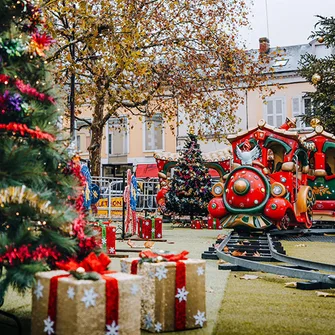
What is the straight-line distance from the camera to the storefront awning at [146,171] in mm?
33719

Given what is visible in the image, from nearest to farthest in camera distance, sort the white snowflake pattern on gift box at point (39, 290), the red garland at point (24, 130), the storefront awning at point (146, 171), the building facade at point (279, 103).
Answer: the white snowflake pattern on gift box at point (39, 290) < the red garland at point (24, 130) < the building facade at point (279, 103) < the storefront awning at point (146, 171)

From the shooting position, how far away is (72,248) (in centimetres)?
376

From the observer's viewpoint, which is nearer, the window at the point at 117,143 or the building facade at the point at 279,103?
the building facade at the point at 279,103

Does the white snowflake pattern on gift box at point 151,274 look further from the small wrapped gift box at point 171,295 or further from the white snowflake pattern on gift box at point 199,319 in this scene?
the white snowflake pattern on gift box at point 199,319

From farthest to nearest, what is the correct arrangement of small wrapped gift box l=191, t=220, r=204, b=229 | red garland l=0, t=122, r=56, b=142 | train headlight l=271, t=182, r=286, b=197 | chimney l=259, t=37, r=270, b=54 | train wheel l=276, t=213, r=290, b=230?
chimney l=259, t=37, r=270, b=54, small wrapped gift box l=191, t=220, r=204, b=229, train wheel l=276, t=213, r=290, b=230, train headlight l=271, t=182, r=286, b=197, red garland l=0, t=122, r=56, b=142

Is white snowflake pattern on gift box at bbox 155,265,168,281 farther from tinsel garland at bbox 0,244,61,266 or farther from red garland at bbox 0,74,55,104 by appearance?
red garland at bbox 0,74,55,104

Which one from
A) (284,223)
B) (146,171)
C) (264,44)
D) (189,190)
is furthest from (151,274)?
(264,44)

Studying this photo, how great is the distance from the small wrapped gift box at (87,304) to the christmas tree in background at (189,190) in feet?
46.0

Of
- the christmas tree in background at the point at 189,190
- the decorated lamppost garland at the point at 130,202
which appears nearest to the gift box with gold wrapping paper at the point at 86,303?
the decorated lamppost garland at the point at 130,202

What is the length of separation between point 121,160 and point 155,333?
32085 mm

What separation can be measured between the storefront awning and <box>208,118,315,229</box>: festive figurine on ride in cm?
1994

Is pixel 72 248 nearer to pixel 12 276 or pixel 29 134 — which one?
pixel 12 276

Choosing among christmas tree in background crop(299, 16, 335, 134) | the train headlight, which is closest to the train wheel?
the train headlight

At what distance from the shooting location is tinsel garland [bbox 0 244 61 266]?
349cm
